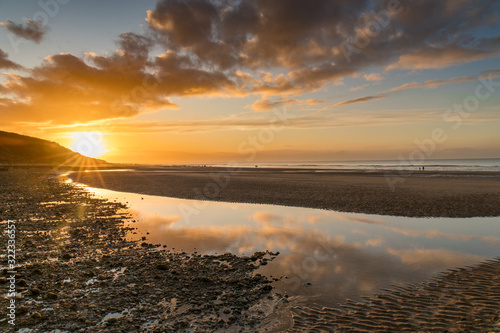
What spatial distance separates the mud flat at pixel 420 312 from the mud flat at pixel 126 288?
4.86ft

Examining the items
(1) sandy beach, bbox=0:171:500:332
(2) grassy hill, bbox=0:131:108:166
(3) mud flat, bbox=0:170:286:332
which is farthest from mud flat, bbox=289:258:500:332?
(2) grassy hill, bbox=0:131:108:166

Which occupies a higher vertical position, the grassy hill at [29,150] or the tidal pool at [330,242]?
the grassy hill at [29,150]

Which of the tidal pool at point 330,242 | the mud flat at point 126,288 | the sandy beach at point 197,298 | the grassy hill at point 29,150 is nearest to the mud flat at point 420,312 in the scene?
the sandy beach at point 197,298

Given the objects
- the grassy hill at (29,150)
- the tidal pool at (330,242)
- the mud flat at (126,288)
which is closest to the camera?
the mud flat at (126,288)

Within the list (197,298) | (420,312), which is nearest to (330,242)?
(420,312)

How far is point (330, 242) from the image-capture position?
527 inches

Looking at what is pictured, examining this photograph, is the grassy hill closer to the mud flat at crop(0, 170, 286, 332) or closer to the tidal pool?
the tidal pool

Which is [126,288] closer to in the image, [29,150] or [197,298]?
[197,298]

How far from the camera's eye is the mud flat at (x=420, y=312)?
21.0 ft

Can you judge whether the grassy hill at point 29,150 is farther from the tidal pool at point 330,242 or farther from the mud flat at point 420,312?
the mud flat at point 420,312

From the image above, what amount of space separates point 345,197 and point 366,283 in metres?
20.3

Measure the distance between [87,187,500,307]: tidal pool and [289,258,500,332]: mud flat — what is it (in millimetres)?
532

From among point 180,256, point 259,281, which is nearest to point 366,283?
point 259,281

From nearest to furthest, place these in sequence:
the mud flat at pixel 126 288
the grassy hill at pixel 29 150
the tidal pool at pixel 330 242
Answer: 1. the mud flat at pixel 126 288
2. the tidal pool at pixel 330 242
3. the grassy hill at pixel 29 150
